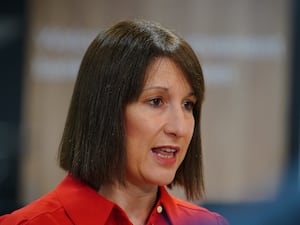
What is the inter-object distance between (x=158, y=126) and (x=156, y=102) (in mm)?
65

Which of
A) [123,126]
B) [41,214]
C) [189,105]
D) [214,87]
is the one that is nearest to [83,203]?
[41,214]

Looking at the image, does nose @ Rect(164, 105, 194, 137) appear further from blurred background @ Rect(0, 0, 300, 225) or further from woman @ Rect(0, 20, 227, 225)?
blurred background @ Rect(0, 0, 300, 225)

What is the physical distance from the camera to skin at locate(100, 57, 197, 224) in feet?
5.40

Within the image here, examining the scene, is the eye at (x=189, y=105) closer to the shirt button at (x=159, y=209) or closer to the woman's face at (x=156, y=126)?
the woman's face at (x=156, y=126)

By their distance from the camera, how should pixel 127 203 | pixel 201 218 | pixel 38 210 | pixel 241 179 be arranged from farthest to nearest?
pixel 241 179 → pixel 201 218 → pixel 127 203 → pixel 38 210

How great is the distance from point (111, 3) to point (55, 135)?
989mm

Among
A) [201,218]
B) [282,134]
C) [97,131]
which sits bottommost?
[282,134]

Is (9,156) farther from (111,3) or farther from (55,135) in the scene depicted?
(111,3)

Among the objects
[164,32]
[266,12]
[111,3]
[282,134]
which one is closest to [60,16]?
[111,3]

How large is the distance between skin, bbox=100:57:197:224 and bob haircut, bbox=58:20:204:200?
0.02m

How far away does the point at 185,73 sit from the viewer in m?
1.71

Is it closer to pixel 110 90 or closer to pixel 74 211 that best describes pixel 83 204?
pixel 74 211

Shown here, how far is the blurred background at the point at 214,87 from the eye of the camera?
4348 millimetres

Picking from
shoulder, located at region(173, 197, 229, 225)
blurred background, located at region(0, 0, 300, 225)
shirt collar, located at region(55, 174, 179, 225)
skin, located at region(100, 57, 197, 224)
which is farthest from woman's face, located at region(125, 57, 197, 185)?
blurred background, located at region(0, 0, 300, 225)
